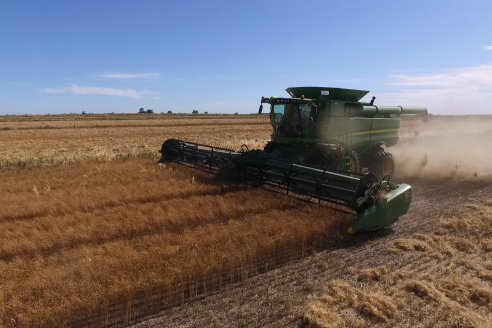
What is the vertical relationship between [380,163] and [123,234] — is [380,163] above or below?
above

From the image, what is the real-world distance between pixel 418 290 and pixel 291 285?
152 cm

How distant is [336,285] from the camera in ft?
15.3

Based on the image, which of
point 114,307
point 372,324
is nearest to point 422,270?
point 372,324

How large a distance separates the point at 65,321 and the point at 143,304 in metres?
0.80

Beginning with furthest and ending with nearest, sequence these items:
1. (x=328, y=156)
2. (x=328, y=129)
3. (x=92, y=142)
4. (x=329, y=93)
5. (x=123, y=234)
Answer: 1. (x=92, y=142)
2. (x=329, y=93)
3. (x=328, y=129)
4. (x=328, y=156)
5. (x=123, y=234)

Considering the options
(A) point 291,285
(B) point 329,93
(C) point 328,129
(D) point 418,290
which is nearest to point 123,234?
(A) point 291,285

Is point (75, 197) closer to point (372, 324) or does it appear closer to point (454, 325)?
point (372, 324)

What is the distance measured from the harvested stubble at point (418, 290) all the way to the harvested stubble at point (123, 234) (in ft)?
4.28

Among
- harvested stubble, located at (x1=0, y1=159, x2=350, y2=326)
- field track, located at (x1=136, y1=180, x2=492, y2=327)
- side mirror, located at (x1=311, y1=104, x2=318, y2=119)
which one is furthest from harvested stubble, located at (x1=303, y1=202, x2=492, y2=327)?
side mirror, located at (x1=311, y1=104, x2=318, y2=119)

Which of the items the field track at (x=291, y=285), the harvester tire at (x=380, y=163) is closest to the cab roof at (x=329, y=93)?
the harvester tire at (x=380, y=163)

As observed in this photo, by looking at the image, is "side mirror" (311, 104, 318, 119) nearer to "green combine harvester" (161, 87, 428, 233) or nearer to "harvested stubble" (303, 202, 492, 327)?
"green combine harvester" (161, 87, 428, 233)

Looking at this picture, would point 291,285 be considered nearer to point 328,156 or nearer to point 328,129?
point 328,156

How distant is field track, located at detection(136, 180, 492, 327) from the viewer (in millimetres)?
4012

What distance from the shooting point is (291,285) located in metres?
4.75
